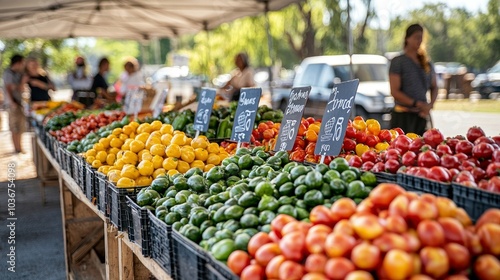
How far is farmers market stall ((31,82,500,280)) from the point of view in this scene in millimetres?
1520

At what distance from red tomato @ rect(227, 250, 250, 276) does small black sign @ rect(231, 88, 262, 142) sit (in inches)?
71.2

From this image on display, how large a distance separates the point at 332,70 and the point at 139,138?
28.4 ft

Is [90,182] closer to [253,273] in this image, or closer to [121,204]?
[121,204]

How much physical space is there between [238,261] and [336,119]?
4.35ft

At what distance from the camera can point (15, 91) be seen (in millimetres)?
10586

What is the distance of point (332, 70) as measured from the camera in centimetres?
1208

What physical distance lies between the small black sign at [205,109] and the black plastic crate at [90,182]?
94 centimetres

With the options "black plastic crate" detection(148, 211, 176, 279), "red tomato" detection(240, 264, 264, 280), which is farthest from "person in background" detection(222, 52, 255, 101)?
"red tomato" detection(240, 264, 264, 280)

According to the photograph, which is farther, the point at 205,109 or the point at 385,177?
the point at 205,109

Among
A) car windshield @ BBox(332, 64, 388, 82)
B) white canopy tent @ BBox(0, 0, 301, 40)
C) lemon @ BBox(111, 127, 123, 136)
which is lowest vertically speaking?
lemon @ BBox(111, 127, 123, 136)

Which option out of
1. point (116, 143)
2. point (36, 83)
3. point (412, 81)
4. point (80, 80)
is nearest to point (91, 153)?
point (116, 143)

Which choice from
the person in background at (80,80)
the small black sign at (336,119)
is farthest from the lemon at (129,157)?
the person in background at (80,80)

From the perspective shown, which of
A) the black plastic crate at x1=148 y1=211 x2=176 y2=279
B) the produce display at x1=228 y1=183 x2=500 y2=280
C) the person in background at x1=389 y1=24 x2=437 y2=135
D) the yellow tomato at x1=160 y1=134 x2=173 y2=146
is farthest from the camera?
the person in background at x1=389 y1=24 x2=437 y2=135

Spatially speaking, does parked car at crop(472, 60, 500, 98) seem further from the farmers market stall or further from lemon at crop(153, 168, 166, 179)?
lemon at crop(153, 168, 166, 179)
